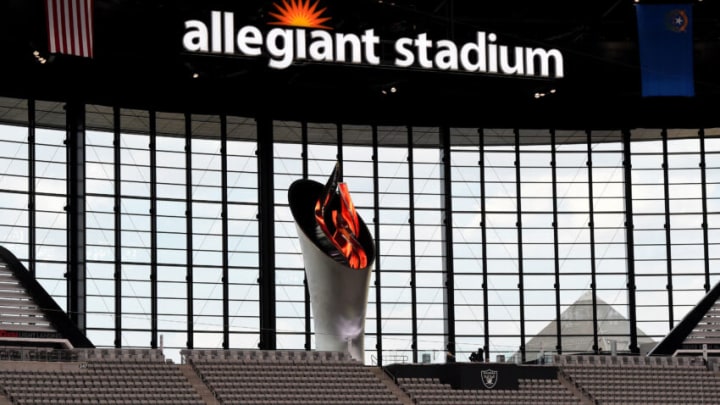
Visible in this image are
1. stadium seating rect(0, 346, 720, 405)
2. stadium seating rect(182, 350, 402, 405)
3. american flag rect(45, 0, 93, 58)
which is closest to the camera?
stadium seating rect(0, 346, 720, 405)

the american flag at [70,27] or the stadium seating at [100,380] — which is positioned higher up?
the american flag at [70,27]

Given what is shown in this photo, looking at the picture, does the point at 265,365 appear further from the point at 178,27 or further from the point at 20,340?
the point at 178,27

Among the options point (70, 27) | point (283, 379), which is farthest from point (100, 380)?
point (70, 27)

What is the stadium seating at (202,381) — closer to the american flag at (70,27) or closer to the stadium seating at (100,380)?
the stadium seating at (100,380)

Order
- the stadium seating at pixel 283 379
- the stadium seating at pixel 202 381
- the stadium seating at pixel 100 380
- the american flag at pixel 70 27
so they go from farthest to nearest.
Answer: the stadium seating at pixel 283 379 < the american flag at pixel 70 27 < the stadium seating at pixel 202 381 < the stadium seating at pixel 100 380

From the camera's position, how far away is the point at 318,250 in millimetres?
49625

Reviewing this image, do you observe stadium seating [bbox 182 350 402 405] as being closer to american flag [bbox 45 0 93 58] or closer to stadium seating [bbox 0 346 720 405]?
stadium seating [bbox 0 346 720 405]

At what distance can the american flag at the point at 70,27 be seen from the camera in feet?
150

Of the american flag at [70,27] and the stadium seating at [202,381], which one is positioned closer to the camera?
the stadium seating at [202,381]

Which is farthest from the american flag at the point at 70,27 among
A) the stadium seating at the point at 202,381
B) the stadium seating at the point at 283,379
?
the stadium seating at the point at 283,379

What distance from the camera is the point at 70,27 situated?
4600cm

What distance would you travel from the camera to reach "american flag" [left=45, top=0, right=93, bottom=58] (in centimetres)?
A: 4566

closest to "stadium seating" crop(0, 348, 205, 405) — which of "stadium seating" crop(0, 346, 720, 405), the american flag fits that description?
"stadium seating" crop(0, 346, 720, 405)

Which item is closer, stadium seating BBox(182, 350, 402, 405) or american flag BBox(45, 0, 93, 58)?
american flag BBox(45, 0, 93, 58)
